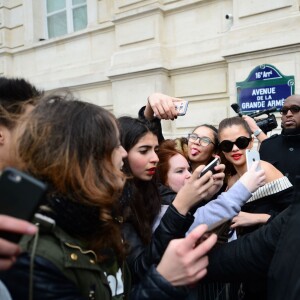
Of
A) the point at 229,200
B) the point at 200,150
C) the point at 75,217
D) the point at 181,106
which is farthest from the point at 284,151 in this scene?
the point at 75,217

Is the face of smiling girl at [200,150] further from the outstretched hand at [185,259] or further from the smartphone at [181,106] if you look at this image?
the outstretched hand at [185,259]

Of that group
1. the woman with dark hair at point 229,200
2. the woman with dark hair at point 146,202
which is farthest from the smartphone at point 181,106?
the woman with dark hair at point 229,200

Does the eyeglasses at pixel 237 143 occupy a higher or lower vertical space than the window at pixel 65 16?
lower

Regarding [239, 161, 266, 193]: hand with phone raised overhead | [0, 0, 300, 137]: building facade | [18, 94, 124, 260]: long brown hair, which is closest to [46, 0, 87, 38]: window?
[0, 0, 300, 137]: building facade

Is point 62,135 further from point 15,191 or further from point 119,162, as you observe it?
point 15,191

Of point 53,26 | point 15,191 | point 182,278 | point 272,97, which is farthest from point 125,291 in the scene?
point 53,26

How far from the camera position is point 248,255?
125cm

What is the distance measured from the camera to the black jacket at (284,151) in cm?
333

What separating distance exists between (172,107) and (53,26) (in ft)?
21.7

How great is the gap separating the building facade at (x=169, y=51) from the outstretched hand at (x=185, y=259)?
4.07 m

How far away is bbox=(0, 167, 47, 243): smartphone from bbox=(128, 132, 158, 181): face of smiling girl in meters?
1.15

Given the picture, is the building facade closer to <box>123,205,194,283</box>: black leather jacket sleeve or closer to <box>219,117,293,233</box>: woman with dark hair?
<box>219,117,293,233</box>: woman with dark hair

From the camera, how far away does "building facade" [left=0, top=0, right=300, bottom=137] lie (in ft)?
15.4

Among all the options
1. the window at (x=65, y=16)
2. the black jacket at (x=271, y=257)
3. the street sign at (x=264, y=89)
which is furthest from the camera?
the window at (x=65, y=16)
